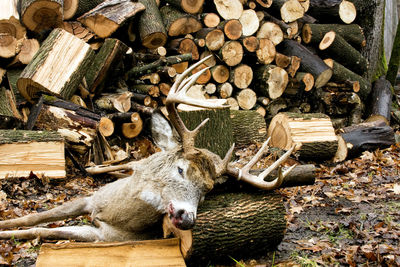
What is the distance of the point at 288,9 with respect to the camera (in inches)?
316

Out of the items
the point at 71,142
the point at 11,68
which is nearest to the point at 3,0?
the point at 11,68

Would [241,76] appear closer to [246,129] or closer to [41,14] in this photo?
[246,129]

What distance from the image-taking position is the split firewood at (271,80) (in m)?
7.41

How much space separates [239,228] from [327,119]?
395 centimetres

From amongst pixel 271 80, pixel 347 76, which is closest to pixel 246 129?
pixel 271 80

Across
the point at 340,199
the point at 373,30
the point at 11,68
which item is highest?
the point at 373,30

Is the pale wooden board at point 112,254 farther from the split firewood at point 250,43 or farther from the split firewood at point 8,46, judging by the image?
the split firewood at point 250,43

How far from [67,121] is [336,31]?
6510 millimetres

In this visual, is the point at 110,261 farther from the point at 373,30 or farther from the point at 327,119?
the point at 373,30

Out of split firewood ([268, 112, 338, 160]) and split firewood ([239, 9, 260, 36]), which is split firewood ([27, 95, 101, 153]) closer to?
split firewood ([268, 112, 338, 160])

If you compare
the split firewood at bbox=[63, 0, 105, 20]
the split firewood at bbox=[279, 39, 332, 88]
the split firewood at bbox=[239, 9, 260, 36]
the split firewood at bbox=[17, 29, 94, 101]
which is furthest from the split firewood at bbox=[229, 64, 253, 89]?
the split firewood at bbox=[63, 0, 105, 20]

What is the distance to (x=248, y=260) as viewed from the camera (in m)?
3.28

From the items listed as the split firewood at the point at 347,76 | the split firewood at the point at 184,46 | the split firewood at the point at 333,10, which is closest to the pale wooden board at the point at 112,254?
the split firewood at the point at 184,46

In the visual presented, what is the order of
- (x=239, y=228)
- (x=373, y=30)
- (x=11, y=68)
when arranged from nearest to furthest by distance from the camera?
(x=239, y=228), (x=11, y=68), (x=373, y=30)
